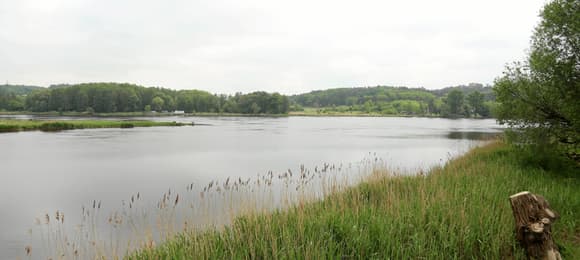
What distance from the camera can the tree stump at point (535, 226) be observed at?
4.81 meters

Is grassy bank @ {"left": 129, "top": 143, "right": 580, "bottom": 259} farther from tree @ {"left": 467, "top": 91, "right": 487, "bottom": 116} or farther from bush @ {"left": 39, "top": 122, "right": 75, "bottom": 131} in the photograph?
tree @ {"left": 467, "top": 91, "right": 487, "bottom": 116}

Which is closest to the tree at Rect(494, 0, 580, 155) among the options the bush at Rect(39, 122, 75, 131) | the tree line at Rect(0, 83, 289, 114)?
the bush at Rect(39, 122, 75, 131)

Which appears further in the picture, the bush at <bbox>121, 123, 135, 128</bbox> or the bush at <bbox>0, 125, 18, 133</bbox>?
the bush at <bbox>121, 123, 135, 128</bbox>

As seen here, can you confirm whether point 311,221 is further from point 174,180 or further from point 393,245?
point 174,180

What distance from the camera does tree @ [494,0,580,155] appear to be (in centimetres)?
1138

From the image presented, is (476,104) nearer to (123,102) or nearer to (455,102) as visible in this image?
(455,102)

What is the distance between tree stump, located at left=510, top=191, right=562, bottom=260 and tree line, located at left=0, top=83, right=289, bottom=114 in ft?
520

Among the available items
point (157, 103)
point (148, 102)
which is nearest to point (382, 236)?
point (157, 103)

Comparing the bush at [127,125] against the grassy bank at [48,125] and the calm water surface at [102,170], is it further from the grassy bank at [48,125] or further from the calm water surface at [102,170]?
the calm water surface at [102,170]

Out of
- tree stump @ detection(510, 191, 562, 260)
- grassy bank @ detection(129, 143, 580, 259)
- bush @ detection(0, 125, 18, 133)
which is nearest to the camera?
tree stump @ detection(510, 191, 562, 260)

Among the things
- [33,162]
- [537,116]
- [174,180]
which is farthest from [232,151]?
[537,116]

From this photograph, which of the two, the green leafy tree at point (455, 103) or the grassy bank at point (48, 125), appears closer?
the grassy bank at point (48, 125)

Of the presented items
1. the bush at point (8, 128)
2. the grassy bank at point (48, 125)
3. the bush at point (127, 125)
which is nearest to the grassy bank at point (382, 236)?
the bush at point (8, 128)

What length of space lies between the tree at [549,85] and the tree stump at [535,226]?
319 inches
